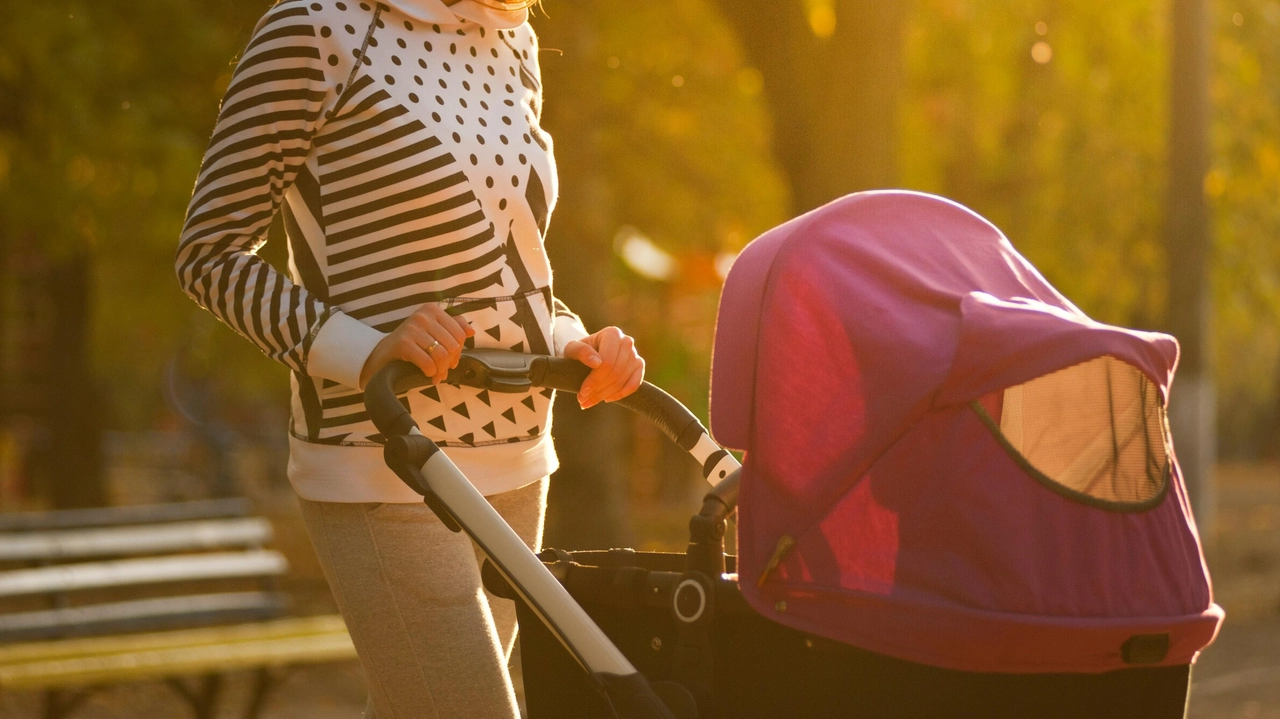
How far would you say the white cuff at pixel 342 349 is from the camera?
226 centimetres

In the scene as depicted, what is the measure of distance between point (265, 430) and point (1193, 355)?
21226 mm

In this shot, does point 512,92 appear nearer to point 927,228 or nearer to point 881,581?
point 927,228

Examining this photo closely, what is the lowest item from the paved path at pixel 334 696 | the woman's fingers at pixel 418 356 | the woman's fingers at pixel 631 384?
the paved path at pixel 334 696

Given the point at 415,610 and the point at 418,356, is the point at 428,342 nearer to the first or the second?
the point at 418,356

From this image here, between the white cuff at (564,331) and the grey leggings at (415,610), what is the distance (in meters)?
0.41

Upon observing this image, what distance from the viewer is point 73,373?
14906 millimetres

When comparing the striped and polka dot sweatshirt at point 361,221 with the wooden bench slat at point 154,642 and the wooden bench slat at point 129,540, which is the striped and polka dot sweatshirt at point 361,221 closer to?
the wooden bench slat at point 154,642

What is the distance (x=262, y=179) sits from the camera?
91.1 inches

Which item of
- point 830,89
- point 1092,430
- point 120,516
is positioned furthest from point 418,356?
point 120,516

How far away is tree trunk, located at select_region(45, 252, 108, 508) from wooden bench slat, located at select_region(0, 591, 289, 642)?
697 cm

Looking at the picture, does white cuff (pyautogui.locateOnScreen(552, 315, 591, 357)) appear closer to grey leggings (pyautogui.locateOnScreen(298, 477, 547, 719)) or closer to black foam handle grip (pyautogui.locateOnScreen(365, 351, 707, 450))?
black foam handle grip (pyautogui.locateOnScreen(365, 351, 707, 450))

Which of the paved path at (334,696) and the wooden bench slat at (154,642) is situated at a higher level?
the wooden bench slat at (154,642)

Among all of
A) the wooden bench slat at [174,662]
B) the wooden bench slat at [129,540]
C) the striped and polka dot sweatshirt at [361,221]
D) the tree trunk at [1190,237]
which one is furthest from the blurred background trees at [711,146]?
the striped and polka dot sweatshirt at [361,221]

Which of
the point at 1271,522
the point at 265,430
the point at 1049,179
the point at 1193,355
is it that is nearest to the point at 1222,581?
the point at 1193,355
